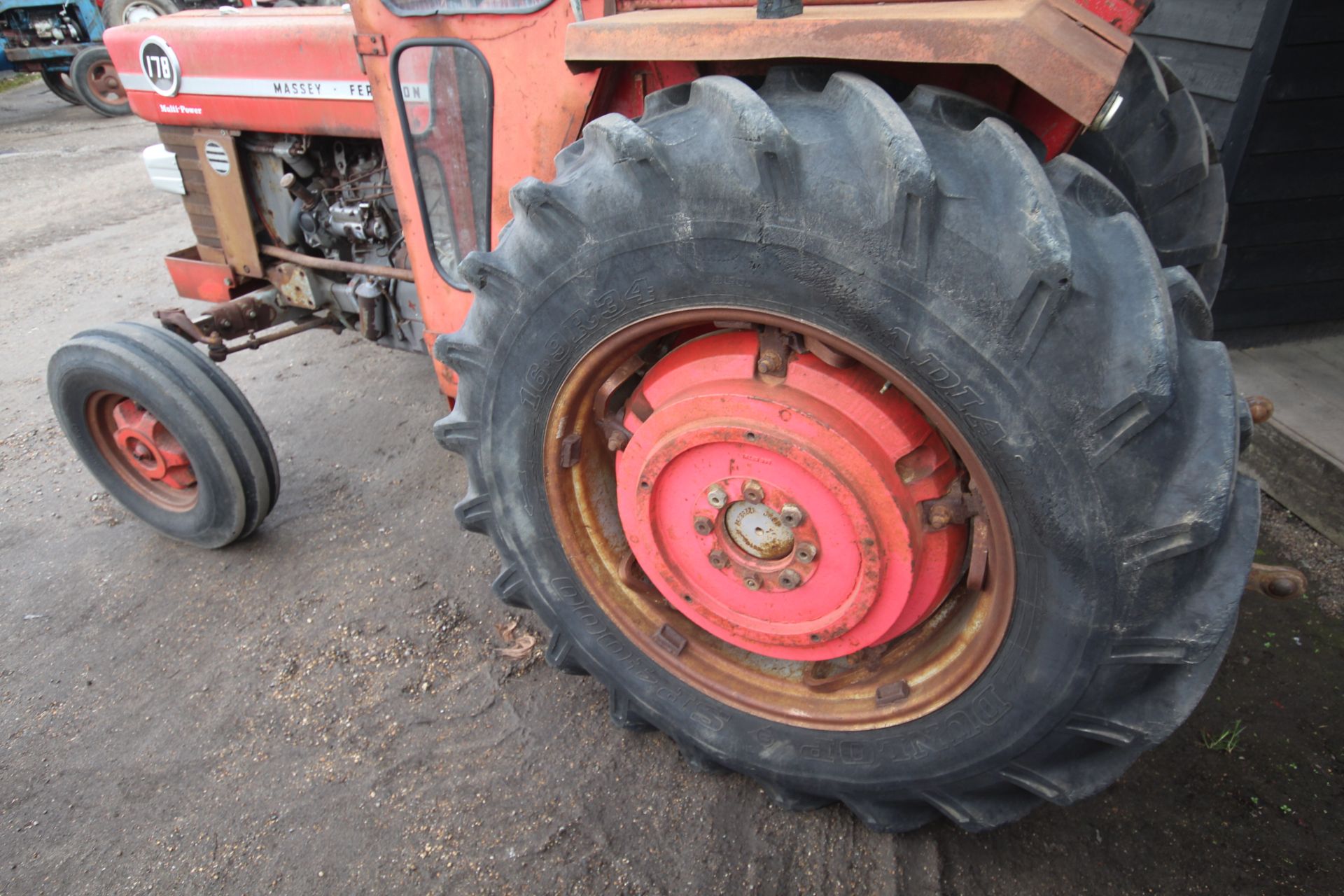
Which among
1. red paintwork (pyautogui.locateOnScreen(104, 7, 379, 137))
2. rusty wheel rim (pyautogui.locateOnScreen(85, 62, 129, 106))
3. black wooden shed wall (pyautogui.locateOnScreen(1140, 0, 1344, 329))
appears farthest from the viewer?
rusty wheel rim (pyautogui.locateOnScreen(85, 62, 129, 106))

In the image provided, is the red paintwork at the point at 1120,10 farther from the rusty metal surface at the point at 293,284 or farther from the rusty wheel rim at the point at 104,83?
the rusty wheel rim at the point at 104,83

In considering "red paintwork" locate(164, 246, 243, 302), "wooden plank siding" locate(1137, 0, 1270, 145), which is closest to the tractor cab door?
"red paintwork" locate(164, 246, 243, 302)

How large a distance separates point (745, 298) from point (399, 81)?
4.07 feet

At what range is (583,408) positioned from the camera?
1611mm

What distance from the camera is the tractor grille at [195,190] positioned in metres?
2.95

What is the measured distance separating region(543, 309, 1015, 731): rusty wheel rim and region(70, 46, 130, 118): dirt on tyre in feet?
34.5

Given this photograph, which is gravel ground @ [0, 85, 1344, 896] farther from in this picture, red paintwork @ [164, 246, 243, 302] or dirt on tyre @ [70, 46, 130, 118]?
dirt on tyre @ [70, 46, 130, 118]

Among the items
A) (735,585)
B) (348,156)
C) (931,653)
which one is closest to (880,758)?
(931,653)

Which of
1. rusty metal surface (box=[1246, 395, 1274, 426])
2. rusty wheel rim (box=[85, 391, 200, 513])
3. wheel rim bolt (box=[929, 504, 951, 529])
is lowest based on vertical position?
rusty wheel rim (box=[85, 391, 200, 513])

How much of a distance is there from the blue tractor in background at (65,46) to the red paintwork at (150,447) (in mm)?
9284

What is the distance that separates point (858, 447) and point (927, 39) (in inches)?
24.2

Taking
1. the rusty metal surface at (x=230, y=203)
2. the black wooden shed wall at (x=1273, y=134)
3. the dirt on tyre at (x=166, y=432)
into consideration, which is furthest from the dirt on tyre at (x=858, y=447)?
the black wooden shed wall at (x=1273, y=134)

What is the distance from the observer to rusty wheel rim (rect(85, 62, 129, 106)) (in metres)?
9.60

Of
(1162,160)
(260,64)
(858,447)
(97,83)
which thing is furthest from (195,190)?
(97,83)
